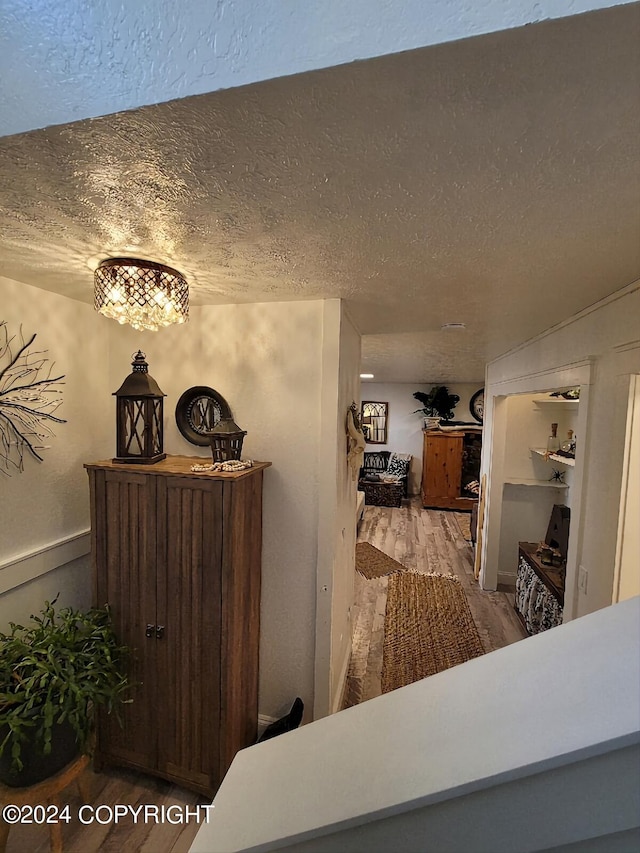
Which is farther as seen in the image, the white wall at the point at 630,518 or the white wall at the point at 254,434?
the white wall at the point at 254,434

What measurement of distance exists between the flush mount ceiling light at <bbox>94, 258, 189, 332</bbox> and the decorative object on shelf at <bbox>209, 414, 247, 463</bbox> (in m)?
0.56

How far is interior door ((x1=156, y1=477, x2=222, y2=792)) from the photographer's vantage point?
5.07ft

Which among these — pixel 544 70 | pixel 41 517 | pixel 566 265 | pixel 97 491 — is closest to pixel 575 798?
pixel 544 70

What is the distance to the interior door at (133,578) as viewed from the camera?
1602 mm

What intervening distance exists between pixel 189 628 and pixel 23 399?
1262 millimetres

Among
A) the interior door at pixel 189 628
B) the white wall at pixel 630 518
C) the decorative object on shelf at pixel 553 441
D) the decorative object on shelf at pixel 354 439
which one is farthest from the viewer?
the decorative object on shelf at pixel 553 441

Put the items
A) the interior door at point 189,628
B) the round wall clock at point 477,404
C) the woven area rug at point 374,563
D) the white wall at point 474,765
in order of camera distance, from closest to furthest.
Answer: the white wall at point 474,765 < the interior door at point 189,628 < the woven area rug at point 374,563 < the round wall clock at point 477,404

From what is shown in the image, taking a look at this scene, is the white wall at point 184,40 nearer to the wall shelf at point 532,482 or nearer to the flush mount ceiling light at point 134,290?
the flush mount ceiling light at point 134,290

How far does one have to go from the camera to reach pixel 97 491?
1633 millimetres

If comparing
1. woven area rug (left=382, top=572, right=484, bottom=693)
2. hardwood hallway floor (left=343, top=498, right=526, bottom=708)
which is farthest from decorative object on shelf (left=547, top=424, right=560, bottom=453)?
woven area rug (left=382, top=572, right=484, bottom=693)

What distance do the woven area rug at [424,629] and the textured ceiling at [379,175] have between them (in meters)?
2.55

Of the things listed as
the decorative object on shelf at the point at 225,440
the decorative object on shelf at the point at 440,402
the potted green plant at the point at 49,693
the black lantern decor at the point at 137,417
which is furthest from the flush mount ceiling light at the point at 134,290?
the decorative object on shelf at the point at 440,402

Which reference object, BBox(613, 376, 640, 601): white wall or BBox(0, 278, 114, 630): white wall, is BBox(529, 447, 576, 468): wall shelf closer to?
BBox(613, 376, 640, 601): white wall

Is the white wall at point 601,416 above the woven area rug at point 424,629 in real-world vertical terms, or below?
above
